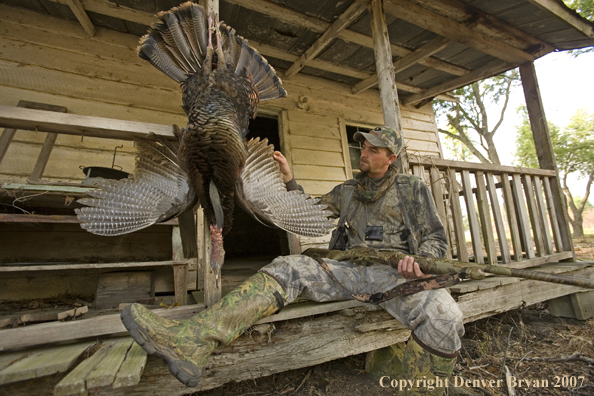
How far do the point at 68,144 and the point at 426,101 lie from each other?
6.86m

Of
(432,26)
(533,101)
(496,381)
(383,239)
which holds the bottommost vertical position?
(496,381)

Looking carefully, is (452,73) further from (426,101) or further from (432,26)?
(432,26)

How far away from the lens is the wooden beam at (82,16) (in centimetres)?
328

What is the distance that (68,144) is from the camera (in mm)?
3604

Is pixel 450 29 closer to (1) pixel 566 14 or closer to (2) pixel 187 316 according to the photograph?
(1) pixel 566 14

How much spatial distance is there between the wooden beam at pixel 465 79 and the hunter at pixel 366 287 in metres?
3.97

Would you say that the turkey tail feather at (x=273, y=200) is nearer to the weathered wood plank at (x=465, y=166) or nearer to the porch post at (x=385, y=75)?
the porch post at (x=385, y=75)

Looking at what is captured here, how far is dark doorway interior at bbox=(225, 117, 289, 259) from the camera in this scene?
7.55 m

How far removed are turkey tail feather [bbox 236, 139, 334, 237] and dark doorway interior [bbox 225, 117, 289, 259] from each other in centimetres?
481

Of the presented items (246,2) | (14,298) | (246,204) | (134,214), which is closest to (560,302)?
(246,204)

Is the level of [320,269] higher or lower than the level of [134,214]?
lower

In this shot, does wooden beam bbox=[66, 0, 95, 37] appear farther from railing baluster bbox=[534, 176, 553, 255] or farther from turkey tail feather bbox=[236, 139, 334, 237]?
railing baluster bbox=[534, 176, 553, 255]

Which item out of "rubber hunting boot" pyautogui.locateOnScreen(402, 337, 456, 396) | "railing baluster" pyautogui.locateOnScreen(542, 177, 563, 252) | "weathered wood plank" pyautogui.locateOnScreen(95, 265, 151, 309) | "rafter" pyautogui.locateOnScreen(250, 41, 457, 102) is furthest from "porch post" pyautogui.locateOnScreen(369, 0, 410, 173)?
"railing baluster" pyautogui.locateOnScreen(542, 177, 563, 252)

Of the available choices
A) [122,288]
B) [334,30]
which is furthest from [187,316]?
[334,30]
